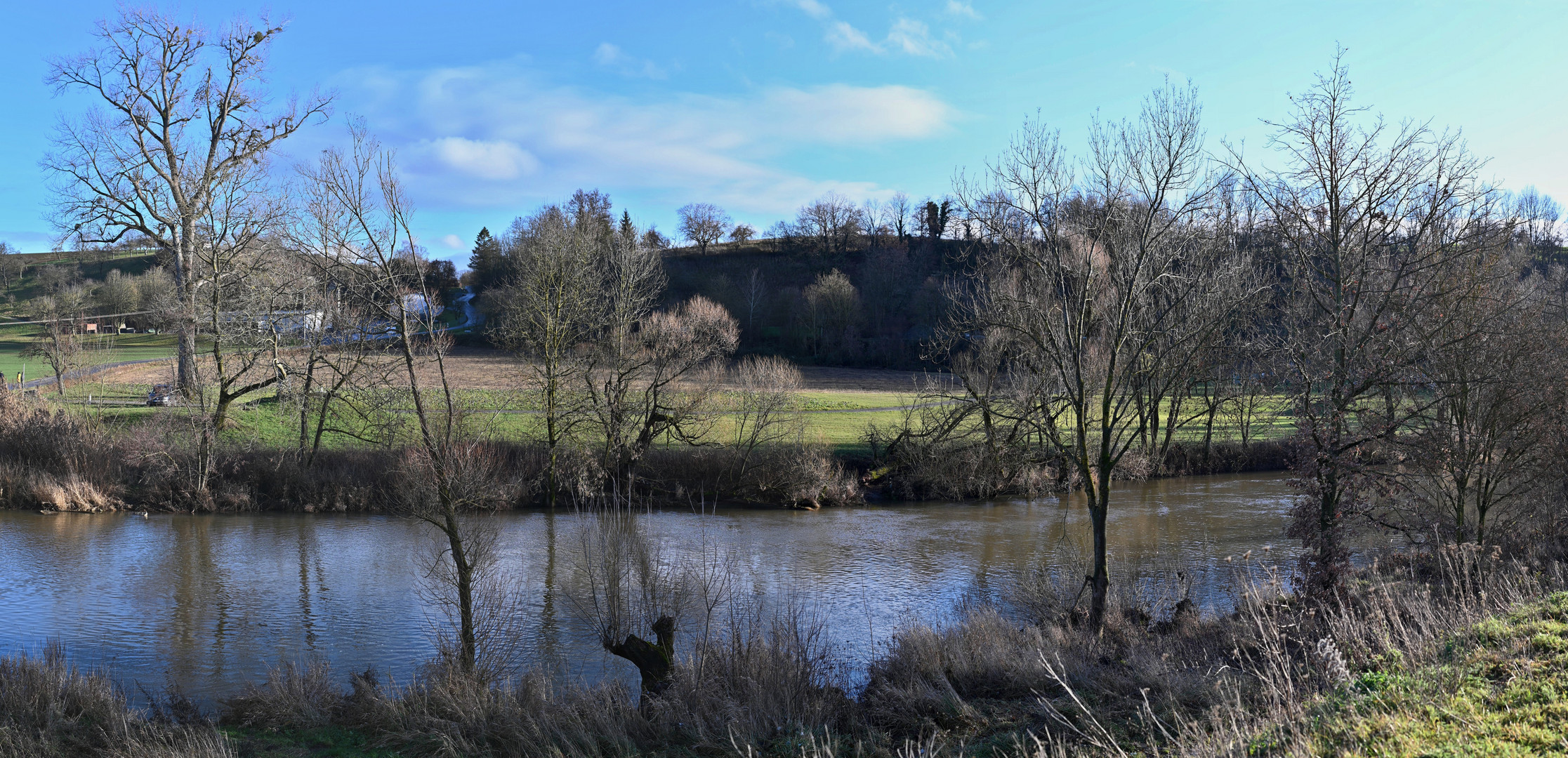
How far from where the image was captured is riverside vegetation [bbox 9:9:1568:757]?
8.13 meters

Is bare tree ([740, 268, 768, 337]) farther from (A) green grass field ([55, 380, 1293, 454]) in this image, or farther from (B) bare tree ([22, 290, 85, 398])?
(B) bare tree ([22, 290, 85, 398])

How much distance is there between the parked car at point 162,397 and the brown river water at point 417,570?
5826 millimetres

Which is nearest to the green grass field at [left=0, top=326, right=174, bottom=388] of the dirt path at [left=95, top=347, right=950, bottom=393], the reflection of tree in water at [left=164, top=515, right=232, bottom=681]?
the dirt path at [left=95, top=347, right=950, bottom=393]

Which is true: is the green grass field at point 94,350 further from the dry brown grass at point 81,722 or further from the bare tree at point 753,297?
the bare tree at point 753,297

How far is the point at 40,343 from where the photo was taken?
3125 cm

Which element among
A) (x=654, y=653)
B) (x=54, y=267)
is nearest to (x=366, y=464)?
(x=654, y=653)

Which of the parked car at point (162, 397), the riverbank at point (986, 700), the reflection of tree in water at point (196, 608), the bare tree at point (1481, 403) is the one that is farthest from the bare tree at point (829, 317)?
the riverbank at point (986, 700)

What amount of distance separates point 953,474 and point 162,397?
88.9ft

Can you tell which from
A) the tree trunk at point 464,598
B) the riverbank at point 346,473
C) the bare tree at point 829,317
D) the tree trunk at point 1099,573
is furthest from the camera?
the bare tree at point 829,317

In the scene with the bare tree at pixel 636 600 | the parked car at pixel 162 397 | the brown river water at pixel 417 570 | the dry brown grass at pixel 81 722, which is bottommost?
the brown river water at pixel 417 570

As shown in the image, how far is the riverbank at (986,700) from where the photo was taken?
5.92 m

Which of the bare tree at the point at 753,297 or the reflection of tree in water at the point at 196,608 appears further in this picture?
the bare tree at the point at 753,297

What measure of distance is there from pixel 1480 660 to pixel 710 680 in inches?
273

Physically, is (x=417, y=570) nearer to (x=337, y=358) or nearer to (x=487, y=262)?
(x=337, y=358)
